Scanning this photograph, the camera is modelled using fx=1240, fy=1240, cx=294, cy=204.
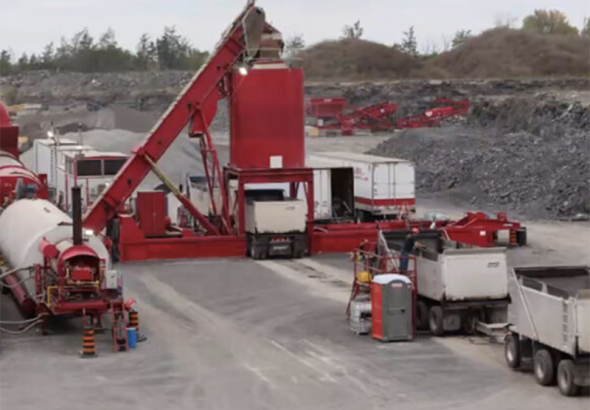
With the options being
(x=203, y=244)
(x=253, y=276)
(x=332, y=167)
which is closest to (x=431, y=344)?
(x=253, y=276)

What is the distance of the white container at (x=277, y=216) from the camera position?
118 ft

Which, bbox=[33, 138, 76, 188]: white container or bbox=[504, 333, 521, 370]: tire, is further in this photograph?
bbox=[33, 138, 76, 188]: white container

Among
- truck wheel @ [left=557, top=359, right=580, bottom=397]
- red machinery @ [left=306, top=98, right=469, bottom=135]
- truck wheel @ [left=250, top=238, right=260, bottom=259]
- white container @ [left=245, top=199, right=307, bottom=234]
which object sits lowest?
truck wheel @ [left=557, top=359, right=580, bottom=397]

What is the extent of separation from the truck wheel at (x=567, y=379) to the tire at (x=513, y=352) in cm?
166

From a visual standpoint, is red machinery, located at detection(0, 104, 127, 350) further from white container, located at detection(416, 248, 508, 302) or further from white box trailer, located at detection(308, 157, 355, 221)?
white box trailer, located at detection(308, 157, 355, 221)

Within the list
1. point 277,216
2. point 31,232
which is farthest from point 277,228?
point 31,232

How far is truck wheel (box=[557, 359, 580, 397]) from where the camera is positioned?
61.3 feet

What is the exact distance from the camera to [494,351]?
882 inches

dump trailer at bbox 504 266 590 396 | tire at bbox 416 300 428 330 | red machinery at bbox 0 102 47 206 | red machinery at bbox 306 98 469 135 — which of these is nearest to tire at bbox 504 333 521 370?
dump trailer at bbox 504 266 590 396

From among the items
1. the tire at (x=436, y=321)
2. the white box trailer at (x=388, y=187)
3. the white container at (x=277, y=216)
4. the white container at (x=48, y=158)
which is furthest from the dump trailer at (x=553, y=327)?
the white container at (x=48, y=158)

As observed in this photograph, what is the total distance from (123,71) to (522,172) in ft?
183

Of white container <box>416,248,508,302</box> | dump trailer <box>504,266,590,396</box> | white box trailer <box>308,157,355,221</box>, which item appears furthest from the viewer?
white box trailer <box>308,157,355,221</box>

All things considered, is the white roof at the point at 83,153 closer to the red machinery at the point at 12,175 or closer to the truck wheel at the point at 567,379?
the red machinery at the point at 12,175

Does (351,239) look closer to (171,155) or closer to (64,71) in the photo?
(171,155)
